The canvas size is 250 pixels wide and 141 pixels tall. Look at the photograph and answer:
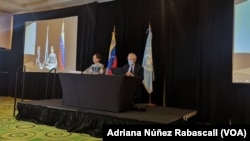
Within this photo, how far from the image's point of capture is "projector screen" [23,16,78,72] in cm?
633

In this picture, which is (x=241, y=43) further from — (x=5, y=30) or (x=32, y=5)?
(x=5, y=30)

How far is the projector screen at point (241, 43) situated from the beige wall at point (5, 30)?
6.61 metres

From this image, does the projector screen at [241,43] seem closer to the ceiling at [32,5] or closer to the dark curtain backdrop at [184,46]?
the dark curtain backdrop at [184,46]

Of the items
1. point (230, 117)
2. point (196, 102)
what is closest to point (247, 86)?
point (230, 117)

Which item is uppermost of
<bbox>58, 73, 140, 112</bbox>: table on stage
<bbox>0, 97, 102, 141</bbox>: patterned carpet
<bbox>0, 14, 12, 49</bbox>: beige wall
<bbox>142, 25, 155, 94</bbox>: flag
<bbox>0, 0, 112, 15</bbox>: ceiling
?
<bbox>0, 0, 112, 15</bbox>: ceiling

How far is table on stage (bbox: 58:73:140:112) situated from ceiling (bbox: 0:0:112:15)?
3015mm

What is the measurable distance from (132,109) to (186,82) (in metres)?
1.53

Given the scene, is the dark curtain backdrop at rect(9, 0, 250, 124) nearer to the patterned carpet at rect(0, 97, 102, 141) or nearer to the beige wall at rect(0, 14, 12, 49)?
the patterned carpet at rect(0, 97, 102, 141)

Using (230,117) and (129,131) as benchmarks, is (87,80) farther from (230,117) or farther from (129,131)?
Answer: (230,117)

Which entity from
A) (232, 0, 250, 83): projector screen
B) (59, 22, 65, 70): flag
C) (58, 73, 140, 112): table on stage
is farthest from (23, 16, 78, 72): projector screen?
(232, 0, 250, 83): projector screen

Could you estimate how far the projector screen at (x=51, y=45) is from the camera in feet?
20.8

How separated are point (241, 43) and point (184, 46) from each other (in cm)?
99

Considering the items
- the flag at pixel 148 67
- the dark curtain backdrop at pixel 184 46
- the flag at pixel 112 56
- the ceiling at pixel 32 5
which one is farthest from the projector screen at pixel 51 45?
the flag at pixel 148 67

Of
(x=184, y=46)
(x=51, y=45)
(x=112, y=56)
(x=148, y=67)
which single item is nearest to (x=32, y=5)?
Answer: (x=51, y=45)
